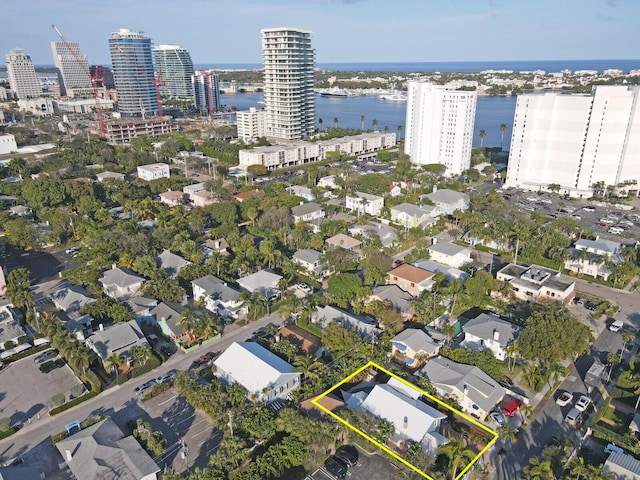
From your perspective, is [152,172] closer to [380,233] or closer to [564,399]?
[380,233]

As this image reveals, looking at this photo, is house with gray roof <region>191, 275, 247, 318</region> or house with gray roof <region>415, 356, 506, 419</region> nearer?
house with gray roof <region>415, 356, 506, 419</region>

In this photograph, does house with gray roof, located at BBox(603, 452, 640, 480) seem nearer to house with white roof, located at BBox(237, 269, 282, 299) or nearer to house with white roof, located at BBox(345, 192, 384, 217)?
house with white roof, located at BBox(237, 269, 282, 299)

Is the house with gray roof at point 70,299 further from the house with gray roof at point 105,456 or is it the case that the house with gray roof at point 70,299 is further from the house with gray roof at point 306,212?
the house with gray roof at point 306,212

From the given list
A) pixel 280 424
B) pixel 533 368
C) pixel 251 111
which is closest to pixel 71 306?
pixel 280 424

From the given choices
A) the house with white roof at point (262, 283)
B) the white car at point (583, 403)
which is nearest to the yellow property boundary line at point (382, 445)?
the white car at point (583, 403)

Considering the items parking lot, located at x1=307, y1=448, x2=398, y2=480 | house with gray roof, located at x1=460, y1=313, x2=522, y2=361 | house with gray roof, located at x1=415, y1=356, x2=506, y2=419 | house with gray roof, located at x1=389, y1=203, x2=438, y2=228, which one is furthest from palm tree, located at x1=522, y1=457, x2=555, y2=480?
house with gray roof, located at x1=389, y1=203, x2=438, y2=228

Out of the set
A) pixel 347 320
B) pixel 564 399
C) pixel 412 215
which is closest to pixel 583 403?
pixel 564 399
